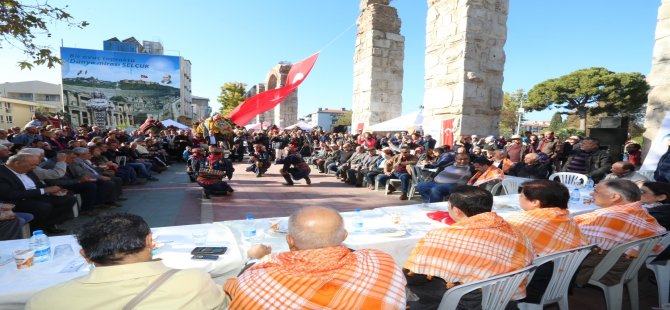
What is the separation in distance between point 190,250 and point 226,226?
478 millimetres

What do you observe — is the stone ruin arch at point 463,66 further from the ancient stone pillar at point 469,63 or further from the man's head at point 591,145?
the man's head at point 591,145

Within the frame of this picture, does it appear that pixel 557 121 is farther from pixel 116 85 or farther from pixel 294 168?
pixel 116 85

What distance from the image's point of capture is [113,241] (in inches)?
49.8

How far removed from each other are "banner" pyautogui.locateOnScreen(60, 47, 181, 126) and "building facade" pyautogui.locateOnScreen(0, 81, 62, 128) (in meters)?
24.0

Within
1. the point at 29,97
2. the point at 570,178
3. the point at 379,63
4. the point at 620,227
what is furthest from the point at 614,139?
the point at 29,97

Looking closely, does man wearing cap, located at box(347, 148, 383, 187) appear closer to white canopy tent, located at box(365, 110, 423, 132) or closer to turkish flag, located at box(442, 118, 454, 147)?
turkish flag, located at box(442, 118, 454, 147)

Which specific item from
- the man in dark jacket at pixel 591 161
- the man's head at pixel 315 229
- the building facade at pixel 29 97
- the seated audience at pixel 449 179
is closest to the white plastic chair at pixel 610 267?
the man's head at pixel 315 229

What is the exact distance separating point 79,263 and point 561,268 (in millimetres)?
2959

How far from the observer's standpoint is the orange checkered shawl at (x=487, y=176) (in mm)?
4922

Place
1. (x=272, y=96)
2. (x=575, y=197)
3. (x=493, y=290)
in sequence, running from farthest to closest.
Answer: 1. (x=272, y=96)
2. (x=575, y=197)
3. (x=493, y=290)

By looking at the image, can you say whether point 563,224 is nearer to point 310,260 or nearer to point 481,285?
point 481,285

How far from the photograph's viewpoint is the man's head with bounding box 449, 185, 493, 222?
6.84ft

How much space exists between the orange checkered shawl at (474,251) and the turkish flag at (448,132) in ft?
18.9

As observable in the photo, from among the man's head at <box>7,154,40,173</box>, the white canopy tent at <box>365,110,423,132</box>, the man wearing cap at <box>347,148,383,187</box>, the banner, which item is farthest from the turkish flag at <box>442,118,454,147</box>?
the banner
